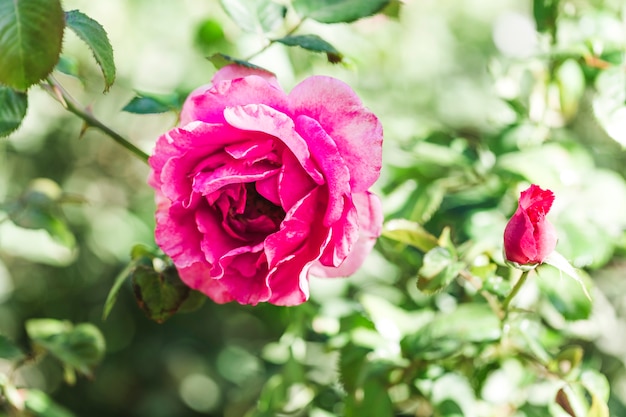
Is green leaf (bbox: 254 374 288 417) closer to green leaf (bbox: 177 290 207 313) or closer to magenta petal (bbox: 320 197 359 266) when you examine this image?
green leaf (bbox: 177 290 207 313)

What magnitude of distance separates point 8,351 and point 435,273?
55 cm

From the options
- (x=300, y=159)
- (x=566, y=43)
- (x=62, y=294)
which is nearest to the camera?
(x=300, y=159)

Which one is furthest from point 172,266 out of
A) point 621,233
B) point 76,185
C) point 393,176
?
point 76,185

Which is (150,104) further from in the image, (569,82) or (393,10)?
(569,82)

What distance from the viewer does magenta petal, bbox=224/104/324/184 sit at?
675mm

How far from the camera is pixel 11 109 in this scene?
77cm

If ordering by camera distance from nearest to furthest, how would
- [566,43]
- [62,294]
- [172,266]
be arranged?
[172,266], [566,43], [62,294]

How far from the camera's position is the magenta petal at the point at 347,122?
0.70m

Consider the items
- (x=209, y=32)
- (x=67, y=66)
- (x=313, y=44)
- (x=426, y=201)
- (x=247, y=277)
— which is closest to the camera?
Result: (x=247, y=277)

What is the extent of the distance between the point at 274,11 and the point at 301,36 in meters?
0.08

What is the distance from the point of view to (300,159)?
674 millimetres

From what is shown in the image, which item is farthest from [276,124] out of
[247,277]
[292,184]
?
[247,277]

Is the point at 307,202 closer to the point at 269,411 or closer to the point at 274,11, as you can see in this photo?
the point at 274,11

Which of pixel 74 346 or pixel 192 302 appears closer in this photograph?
pixel 192 302
